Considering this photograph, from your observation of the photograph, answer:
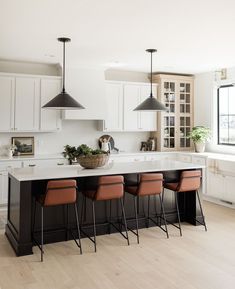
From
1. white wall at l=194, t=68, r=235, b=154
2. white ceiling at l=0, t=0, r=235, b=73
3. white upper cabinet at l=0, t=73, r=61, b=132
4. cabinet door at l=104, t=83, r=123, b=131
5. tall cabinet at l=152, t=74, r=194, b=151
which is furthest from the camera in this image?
tall cabinet at l=152, t=74, r=194, b=151

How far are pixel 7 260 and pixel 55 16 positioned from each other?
9.37ft

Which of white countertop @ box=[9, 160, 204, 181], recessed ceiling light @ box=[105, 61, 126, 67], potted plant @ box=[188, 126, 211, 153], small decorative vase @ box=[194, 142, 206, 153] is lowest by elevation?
white countertop @ box=[9, 160, 204, 181]

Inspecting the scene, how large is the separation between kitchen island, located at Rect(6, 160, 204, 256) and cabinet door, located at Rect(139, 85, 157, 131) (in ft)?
7.87

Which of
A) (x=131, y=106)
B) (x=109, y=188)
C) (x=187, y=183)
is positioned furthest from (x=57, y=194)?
(x=131, y=106)

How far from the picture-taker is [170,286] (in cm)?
310

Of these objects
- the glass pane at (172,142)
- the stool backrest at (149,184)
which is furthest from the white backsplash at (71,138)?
Answer: the stool backrest at (149,184)

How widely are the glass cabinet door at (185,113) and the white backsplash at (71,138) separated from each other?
3.99 ft

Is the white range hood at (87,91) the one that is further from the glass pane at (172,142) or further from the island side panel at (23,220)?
the island side panel at (23,220)

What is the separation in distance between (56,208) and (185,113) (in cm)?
459

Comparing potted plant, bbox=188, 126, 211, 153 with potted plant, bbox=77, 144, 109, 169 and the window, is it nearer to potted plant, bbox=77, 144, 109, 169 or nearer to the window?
the window

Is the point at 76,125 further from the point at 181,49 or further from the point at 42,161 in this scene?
the point at 181,49

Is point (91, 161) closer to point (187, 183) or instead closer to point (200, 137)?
point (187, 183)

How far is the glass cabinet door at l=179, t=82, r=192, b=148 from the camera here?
25.5ft

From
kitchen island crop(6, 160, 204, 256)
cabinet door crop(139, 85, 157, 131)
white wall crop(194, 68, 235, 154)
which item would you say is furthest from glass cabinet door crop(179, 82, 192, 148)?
kitchen island crop(6, 160, 204, 256)
